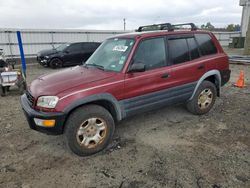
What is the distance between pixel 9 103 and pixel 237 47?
23798 millimetres

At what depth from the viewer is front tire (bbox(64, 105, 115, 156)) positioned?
294cm

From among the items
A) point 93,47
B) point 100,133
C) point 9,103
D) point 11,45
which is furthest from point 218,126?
point 11,45

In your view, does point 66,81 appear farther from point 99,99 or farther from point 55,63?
point 55,63

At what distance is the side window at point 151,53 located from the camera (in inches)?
137

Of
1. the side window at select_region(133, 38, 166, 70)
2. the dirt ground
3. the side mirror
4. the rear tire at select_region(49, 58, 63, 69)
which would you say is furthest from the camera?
the rear tire at select_region(49, 58, 63, 69)

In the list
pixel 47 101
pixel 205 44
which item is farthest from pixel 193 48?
pixel 47 101

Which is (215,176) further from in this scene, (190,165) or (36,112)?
(36,112)

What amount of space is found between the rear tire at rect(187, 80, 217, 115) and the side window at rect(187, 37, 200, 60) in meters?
0.64

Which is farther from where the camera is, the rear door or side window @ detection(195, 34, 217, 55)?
side window @ detection(195, 34, 217, 55)

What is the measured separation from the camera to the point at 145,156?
124 inches

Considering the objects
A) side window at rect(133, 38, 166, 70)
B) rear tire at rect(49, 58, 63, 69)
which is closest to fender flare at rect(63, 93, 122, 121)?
side window at rect(133, 38, 166, 70)

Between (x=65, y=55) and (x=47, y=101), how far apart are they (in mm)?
9967

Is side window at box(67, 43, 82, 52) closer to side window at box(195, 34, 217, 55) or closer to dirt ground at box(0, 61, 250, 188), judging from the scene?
dirt ground at box(0, 61, 250, 188)

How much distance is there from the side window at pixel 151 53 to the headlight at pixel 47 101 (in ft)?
4.71
